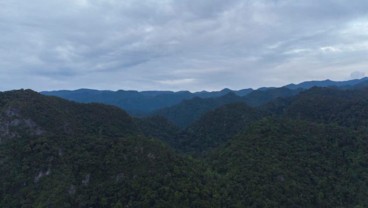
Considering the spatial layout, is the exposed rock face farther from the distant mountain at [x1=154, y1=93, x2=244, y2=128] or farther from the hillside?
the distant mountain at [x1=154, y1=93, x2=244, y2=128]

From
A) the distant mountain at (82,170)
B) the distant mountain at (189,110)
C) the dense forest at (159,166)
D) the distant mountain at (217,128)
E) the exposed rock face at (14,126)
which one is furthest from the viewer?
the distant mountain at (189,110)

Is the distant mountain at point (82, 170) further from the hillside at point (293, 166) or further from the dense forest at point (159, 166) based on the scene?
the hillside at point (293, 166)

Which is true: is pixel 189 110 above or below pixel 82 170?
above

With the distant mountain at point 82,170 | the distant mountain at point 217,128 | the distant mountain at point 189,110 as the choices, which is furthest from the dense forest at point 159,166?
the distant mountain at point 189,110

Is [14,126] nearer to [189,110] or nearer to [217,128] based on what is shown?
[217,128]

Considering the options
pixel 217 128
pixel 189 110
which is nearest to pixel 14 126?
pixel 217 128

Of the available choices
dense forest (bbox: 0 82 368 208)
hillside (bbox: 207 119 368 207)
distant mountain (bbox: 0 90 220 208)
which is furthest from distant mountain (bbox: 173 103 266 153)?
distant mountain (bbox: 0 90 220 208)

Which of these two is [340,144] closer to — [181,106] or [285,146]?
[285,146]

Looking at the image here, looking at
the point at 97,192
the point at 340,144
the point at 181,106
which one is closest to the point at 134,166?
the point at 97,192
